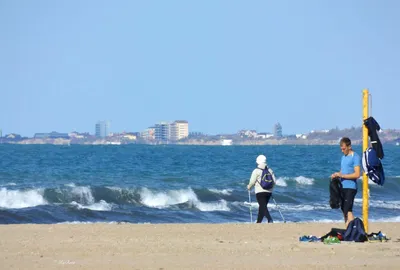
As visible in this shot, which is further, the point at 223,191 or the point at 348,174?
the point at 223,191

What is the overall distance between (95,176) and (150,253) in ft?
97.6

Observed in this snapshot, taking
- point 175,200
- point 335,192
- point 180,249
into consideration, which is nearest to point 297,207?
point 175,200

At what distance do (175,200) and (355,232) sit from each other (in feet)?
52.1

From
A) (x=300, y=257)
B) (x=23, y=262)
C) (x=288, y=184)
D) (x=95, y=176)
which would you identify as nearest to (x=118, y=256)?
(x=23, y=262)

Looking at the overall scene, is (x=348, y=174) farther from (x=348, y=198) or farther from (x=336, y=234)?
(x=336, y=234)

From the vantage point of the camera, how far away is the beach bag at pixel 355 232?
1245 cm

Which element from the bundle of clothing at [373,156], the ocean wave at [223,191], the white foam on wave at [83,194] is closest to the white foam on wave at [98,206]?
the white foam on wave at [83,194]

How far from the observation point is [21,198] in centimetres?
2630

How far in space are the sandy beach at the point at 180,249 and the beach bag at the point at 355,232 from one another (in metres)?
0.36

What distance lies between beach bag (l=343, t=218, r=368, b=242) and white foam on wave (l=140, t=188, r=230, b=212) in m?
11.5

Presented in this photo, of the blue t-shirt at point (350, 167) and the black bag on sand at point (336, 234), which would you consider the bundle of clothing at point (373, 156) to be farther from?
the black bag on sand at point (336, 234)

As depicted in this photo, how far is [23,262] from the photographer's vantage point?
407 inches

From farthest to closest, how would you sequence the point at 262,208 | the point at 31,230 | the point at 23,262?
the point at 262,208 < the point at 31,230 < the point at 23,262

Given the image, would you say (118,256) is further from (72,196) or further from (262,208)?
(72,196)
